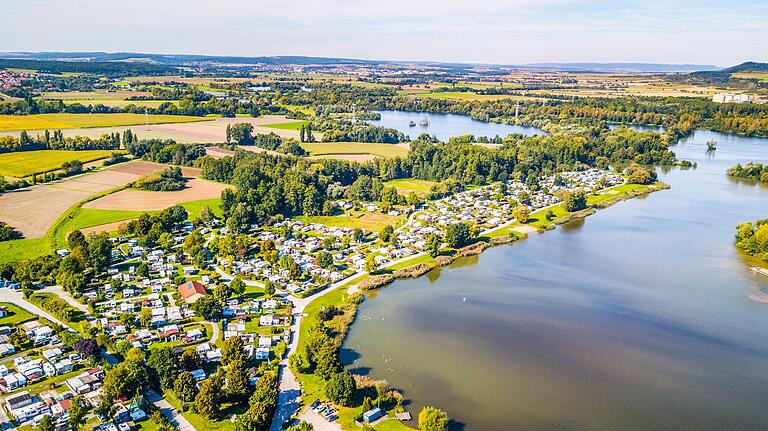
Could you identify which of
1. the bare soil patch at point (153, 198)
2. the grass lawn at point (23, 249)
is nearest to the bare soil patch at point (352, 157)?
the bare soil patch at point (153, 198)

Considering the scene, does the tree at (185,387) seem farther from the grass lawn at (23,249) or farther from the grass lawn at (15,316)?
the grass lawn at (23,249)

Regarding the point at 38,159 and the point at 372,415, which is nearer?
the point at 372,415

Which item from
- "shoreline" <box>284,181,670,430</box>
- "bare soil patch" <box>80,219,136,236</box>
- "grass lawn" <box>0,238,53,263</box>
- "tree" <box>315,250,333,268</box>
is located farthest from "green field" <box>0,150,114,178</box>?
"shoreline" <box>284,181,670,430</box>

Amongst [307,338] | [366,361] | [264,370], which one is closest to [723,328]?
[366,361]

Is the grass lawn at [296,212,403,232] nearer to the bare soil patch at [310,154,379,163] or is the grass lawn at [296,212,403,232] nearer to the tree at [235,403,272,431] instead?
the bare soil patch at [310,154,379,163]

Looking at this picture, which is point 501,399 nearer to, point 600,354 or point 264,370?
point 600,354

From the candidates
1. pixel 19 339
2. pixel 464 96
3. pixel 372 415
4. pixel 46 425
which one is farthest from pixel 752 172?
pixel 464 96

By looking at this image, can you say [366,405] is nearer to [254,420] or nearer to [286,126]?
[254,420]
